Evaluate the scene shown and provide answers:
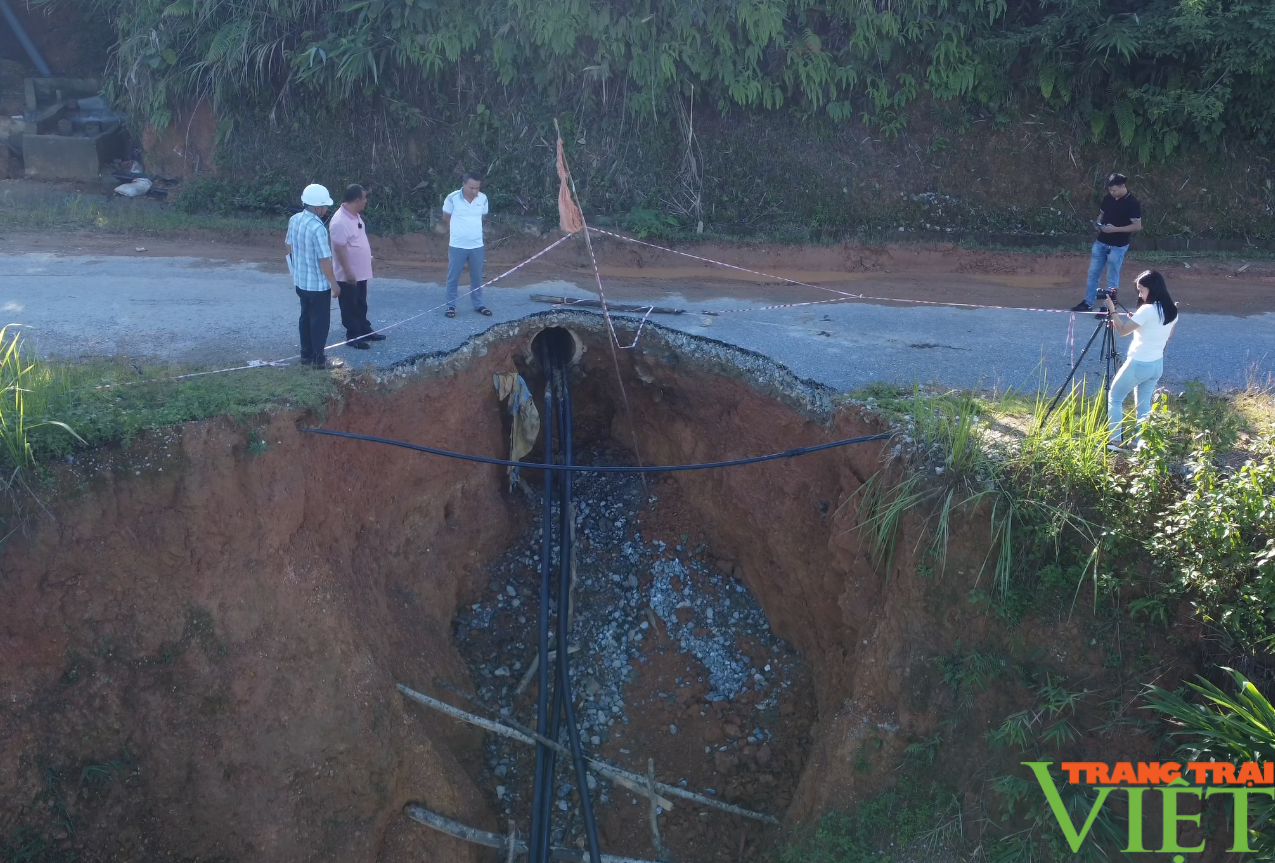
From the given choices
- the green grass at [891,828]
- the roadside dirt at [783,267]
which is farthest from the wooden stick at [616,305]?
the green grass at [891,828]

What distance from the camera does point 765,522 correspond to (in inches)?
310

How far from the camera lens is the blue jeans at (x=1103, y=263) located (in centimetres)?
932

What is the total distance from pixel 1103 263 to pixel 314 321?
7567 mm

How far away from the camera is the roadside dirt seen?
1072 cm

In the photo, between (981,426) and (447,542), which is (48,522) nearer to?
(447,542)

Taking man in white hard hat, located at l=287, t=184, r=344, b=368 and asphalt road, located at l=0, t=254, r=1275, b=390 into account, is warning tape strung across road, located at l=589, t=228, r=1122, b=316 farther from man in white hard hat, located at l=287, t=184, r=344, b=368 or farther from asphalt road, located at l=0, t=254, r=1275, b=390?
man in white hard hat, located at l=287, t=184, r=344, b=368

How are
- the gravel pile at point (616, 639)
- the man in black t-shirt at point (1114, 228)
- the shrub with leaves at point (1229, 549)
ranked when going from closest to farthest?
the shrub with leaves at point (1229, 549)
the gravel pile at point (616, 639)
the man in black t-shirt at point (1114, 228)

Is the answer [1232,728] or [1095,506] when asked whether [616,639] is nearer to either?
[1095,506]

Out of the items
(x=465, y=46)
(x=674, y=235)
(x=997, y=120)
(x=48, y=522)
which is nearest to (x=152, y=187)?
(x=465, y=46)

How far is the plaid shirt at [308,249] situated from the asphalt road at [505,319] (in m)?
0.82

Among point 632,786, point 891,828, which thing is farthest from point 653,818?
point 891,828

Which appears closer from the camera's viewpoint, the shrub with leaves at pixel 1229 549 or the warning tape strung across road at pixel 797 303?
the shrub with leaves at pixel 1229 549

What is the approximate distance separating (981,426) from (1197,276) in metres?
6.78

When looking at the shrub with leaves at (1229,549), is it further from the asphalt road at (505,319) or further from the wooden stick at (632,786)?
the wooden stick at (632,786)
